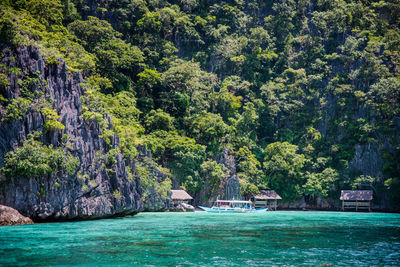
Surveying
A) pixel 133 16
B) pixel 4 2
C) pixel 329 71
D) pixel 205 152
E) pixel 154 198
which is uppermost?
pixel 133 16

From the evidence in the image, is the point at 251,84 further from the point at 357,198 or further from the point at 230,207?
the point at 357,198

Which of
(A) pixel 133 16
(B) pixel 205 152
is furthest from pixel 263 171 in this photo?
(A) pixel 133 16

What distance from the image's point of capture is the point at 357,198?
48.0m

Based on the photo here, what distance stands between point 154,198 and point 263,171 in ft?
67.3

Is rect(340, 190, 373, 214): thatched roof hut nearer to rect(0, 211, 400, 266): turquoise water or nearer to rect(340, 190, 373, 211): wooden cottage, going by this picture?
rect(340, 190, 373, 211): wooden cottage

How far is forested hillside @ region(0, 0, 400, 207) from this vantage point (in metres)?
45.5

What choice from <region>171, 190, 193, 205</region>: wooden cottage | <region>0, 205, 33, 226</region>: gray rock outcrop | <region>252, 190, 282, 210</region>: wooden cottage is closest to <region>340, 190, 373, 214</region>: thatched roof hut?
<region>252, 190, 282, 210</region>: wooden cottage

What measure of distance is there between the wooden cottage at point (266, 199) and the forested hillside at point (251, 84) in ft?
3.87

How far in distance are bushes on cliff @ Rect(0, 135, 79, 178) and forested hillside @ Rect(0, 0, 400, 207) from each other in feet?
38.1

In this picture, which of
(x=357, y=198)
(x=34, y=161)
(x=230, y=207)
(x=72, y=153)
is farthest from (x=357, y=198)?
(x=34, y=161)

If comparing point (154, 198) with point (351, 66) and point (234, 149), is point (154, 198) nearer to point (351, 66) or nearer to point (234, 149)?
point (234, 149)

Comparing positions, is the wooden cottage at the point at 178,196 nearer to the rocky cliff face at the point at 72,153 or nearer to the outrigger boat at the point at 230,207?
the outrigger boat at the point at 230,207

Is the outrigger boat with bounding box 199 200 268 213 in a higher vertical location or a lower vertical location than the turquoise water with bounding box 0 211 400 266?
lower

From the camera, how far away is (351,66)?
5728 cm
